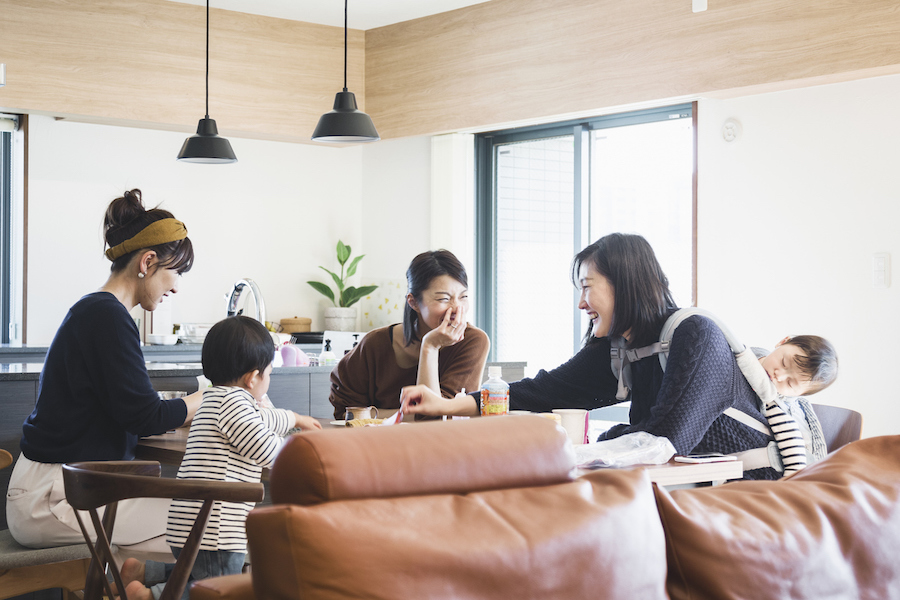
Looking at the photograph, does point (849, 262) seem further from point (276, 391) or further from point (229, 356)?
point (229, 356)

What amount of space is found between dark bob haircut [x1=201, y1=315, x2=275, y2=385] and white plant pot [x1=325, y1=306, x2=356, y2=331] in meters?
3.84

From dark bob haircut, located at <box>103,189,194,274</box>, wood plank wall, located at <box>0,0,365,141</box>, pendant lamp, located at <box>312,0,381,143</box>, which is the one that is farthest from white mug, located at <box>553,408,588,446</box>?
wood plank wall, located at <box>0,0,365,141</box>

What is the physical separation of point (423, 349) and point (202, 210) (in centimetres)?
338

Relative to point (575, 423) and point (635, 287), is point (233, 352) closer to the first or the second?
point (575, 423)

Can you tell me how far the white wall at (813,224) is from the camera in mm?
3799

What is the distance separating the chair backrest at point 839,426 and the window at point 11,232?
448 cm

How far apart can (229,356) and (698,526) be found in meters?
1.25

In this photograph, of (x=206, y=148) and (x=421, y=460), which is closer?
(x=421, y=460)

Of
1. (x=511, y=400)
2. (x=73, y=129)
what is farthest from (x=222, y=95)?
(x=511, y=400)

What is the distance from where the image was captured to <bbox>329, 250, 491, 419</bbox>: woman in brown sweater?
2.76 metres

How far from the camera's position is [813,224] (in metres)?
4.00

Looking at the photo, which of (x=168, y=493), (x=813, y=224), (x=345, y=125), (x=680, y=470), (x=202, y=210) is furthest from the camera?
(x=202, y=210)

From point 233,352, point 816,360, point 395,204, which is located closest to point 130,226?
point 233,352

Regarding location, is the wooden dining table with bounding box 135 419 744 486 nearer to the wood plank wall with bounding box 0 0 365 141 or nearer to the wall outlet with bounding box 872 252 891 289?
the wall outlet with bounding box 872 252 891 289
